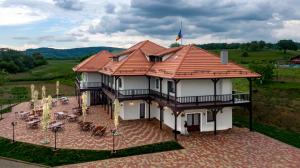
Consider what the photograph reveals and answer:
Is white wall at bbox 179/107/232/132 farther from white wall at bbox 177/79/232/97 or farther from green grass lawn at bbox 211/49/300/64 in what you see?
green grass lawn at bbox 211/49/300/64

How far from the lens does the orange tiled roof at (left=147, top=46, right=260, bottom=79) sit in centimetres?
2519

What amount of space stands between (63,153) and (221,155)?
35.5 feet

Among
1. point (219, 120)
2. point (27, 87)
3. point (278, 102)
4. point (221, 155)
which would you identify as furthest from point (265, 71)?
point (27, 87)

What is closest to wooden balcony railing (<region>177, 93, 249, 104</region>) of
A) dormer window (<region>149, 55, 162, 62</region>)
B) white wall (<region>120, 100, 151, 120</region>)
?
white wall (<region>120, 100, 151, 120</region>)

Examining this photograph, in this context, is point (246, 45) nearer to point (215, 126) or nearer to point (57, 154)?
point (215, 126)

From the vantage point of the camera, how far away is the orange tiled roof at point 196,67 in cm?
2519

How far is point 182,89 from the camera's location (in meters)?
26.4

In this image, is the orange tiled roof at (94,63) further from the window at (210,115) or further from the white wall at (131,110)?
the window at (210,115)

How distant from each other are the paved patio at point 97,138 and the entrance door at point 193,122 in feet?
6.09

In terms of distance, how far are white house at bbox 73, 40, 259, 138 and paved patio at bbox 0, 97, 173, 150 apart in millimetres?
1442

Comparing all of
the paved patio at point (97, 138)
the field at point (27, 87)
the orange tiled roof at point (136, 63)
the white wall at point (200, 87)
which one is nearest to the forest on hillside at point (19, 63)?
the field at point (27, 87)

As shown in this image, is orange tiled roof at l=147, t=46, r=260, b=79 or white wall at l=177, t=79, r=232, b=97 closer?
orange tiled roof at l=147, t=46, r=260, b=79

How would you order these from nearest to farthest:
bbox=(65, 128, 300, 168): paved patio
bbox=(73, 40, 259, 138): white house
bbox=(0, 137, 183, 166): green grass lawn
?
1. bbox=(65, 128, 300, 168): paved patio
2. bbox=(0, 137, 183, 166): green grass lawn
3. bbox=(73, 40, 259, 138): white house

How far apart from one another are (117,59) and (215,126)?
1590 centimetres
